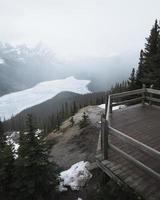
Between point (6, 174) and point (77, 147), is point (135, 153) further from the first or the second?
point (77, 147)

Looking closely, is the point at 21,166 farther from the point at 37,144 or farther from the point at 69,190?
the point at 69,190

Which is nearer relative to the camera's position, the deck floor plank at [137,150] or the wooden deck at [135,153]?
the wooden deck at [135,153]

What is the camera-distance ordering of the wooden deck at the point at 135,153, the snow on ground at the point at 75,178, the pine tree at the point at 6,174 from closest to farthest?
the wooden deck at the point at 135,153
the pine tree at the point at 6,174
the snow on ground at the point at 75,178

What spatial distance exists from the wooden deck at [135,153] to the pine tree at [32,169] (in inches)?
63.8

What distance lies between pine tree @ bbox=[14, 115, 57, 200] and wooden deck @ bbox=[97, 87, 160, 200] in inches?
63.8

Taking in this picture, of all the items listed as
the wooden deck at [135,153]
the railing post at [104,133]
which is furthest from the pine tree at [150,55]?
the railing post at [104,133]

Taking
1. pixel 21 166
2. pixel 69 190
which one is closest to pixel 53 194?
pixel 69 190

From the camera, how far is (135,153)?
5523 mm

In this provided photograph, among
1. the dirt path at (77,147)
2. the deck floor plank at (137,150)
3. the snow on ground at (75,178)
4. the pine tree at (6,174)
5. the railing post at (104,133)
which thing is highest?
the railing post at (104,133)

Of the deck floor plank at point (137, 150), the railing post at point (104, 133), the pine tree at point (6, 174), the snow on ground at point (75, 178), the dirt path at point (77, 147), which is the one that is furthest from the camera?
the dirt path at point (77, 147)

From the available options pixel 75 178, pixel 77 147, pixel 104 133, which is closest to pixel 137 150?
pixel 104 133

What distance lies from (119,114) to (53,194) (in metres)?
4.33

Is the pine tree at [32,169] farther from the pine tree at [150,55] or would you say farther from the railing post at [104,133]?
the pine tree at [150,55]

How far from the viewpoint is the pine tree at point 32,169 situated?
18.4 feet
